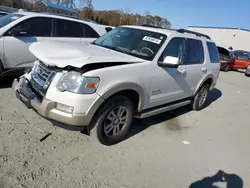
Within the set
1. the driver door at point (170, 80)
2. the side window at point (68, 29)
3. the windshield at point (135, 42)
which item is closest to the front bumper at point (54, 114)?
the driver door at point (170, 80)

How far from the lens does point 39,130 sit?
387 cm

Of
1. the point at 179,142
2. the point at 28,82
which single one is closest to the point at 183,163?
the point at 179,142

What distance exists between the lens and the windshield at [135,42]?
416cm

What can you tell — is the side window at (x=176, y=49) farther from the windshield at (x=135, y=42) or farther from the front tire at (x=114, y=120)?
the front tire at (x=114, y=120)

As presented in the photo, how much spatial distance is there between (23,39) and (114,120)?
3.30 metres

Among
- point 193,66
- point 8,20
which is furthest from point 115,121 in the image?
point 8,20

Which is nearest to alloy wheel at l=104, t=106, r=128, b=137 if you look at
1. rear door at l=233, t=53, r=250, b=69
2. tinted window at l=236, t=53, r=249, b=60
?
rear door at l=233, t=53, r=250, b=69

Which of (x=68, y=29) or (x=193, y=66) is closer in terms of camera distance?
(x=193, y=66)

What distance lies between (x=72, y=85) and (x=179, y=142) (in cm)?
230

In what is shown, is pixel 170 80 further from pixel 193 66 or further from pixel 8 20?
pixel 8 20

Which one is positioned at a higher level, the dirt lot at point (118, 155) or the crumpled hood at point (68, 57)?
the crumpled hood at point (68, 57)

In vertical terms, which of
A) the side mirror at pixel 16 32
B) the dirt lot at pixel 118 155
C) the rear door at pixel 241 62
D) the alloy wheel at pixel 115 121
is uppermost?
the side mirror at pixel 16 32

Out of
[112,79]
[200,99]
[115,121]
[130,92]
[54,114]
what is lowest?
[200,99]

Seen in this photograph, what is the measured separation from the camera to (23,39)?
5520mm
